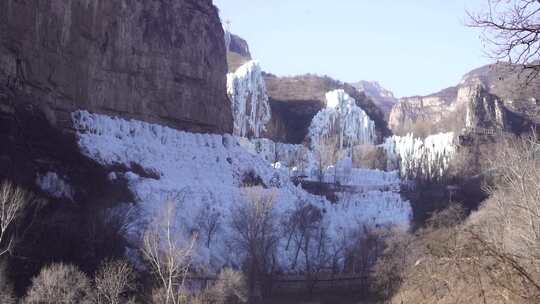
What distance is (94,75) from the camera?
50906 millimetres

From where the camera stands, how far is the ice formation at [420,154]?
253 feet

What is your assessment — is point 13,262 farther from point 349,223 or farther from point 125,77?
point 349,223

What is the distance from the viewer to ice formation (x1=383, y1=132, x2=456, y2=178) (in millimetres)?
77188

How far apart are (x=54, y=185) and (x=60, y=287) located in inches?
547

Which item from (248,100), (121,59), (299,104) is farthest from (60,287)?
(299,104)

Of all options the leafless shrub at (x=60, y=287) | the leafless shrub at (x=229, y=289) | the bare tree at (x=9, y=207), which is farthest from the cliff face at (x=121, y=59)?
the leafless shrub at (x=60, y=287)

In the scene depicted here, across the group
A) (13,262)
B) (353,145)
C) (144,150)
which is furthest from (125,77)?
(353,145)

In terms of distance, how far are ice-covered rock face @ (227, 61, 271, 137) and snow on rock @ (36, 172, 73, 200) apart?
42.8 metres

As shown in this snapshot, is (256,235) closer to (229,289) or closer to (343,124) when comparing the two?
(229,289)

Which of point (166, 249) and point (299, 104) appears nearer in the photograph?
point (166, 249)

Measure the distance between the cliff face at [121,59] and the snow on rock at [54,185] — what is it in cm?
565

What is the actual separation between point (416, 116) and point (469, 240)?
14362cm

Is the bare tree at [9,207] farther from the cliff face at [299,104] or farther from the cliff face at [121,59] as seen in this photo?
the cliff face at [299,104]

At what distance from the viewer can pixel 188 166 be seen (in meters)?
54.5
